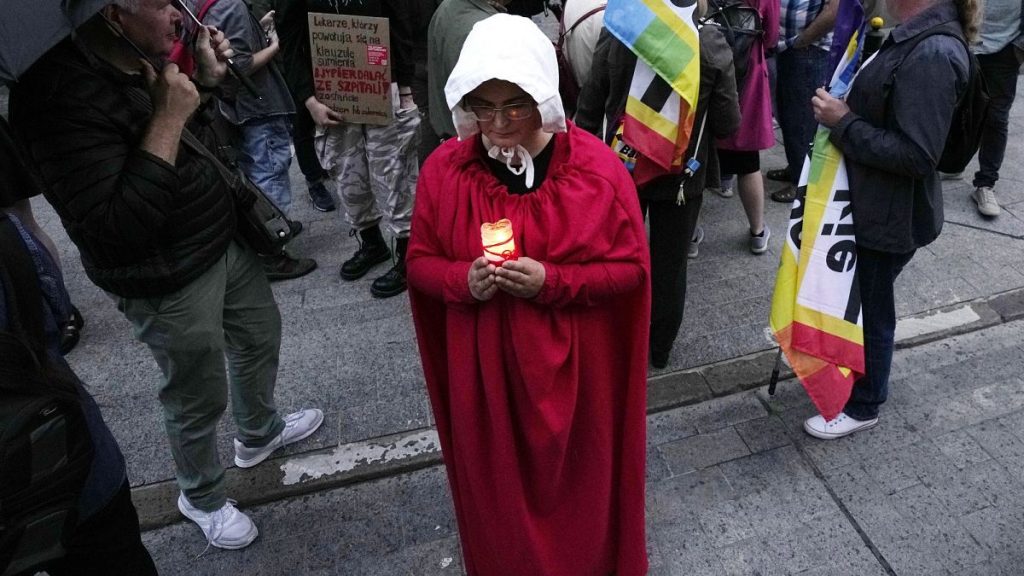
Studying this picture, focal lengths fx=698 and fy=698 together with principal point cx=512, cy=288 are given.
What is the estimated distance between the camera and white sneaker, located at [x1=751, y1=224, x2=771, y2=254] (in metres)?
4.46

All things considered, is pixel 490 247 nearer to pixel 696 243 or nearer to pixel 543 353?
pixel 543 353

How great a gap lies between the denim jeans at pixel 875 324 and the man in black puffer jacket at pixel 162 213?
7.93 feet

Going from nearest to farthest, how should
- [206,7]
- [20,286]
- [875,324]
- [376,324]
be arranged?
[20,286] < [875,324] < [206,7] < [376,324]

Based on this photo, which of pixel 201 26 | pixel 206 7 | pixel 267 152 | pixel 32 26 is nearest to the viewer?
pixel 32 26

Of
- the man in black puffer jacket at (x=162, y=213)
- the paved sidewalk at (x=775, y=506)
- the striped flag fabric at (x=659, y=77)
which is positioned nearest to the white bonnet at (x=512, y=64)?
the man in black puffer jacket at (x=162, y=213)

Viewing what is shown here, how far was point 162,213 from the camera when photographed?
2012 millimetres

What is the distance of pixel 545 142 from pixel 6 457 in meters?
1.47

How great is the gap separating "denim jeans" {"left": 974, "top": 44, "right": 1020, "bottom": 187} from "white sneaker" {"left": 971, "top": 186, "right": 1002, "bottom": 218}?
6 cm

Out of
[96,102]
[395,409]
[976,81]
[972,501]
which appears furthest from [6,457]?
[972,501]

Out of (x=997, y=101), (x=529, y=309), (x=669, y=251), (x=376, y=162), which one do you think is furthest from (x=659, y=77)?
(x=997, y=101)

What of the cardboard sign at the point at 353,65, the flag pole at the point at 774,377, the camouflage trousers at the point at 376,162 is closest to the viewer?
the flag pole at the point at 774,377

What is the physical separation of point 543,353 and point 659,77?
1426 millimetres

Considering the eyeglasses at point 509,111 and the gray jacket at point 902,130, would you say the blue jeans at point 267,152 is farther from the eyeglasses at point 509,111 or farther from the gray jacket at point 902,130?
the gray jacket at point 902,130

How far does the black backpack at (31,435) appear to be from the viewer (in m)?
1.39
